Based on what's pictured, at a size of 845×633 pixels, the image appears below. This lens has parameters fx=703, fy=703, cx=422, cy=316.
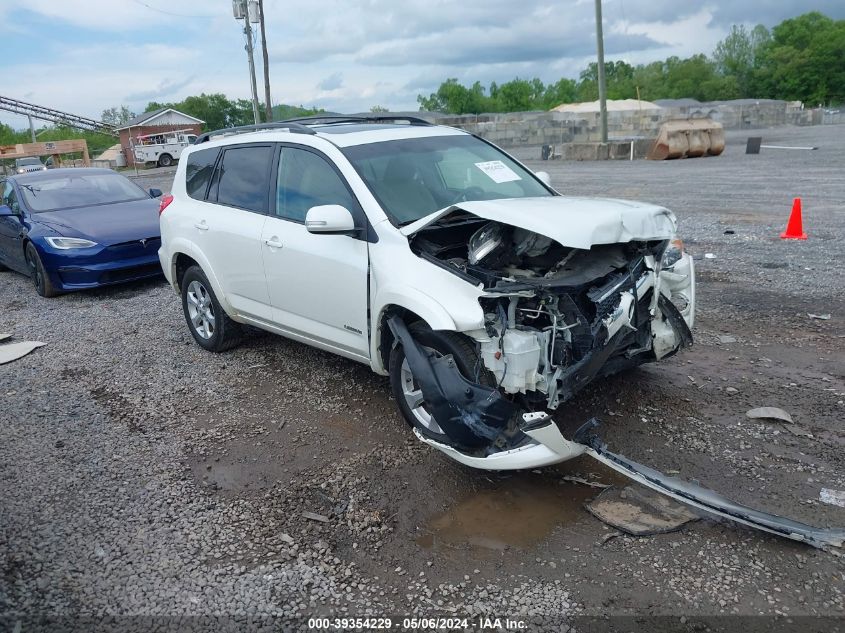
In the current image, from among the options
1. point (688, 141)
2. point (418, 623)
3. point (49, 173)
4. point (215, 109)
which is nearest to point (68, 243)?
point (49, 173)

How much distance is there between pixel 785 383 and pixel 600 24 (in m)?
26.7

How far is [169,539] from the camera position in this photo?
11.9ft

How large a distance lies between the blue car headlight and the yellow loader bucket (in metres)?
20.7

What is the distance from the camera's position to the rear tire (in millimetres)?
3881

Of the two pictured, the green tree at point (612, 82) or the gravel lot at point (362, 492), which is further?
the green tree at point (612, 82)

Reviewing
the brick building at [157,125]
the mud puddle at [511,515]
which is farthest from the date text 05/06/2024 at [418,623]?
the brick building at [157,125]

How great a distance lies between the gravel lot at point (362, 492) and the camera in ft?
10.1

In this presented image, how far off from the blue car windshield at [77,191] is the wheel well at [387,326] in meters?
7.16

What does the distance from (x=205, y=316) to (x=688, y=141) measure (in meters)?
21.9

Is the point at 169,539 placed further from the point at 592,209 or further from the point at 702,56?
the point at 702,56

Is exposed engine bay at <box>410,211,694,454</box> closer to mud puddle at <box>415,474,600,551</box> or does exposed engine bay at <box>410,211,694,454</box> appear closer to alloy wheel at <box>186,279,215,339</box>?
mud puddle at <box>415,474,600,551</box>

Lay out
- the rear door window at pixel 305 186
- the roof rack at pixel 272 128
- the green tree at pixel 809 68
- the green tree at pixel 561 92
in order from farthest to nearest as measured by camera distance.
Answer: the green tree at pixel 561 92 < the green tree at pixel 809 68 < the roof rack at pixel 272 128 < the rear door window at pixel 305 186

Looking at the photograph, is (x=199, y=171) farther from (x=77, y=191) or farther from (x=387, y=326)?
(x=77, y=191)

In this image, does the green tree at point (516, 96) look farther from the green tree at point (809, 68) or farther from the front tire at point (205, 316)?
the front tire at point (205, 316)
